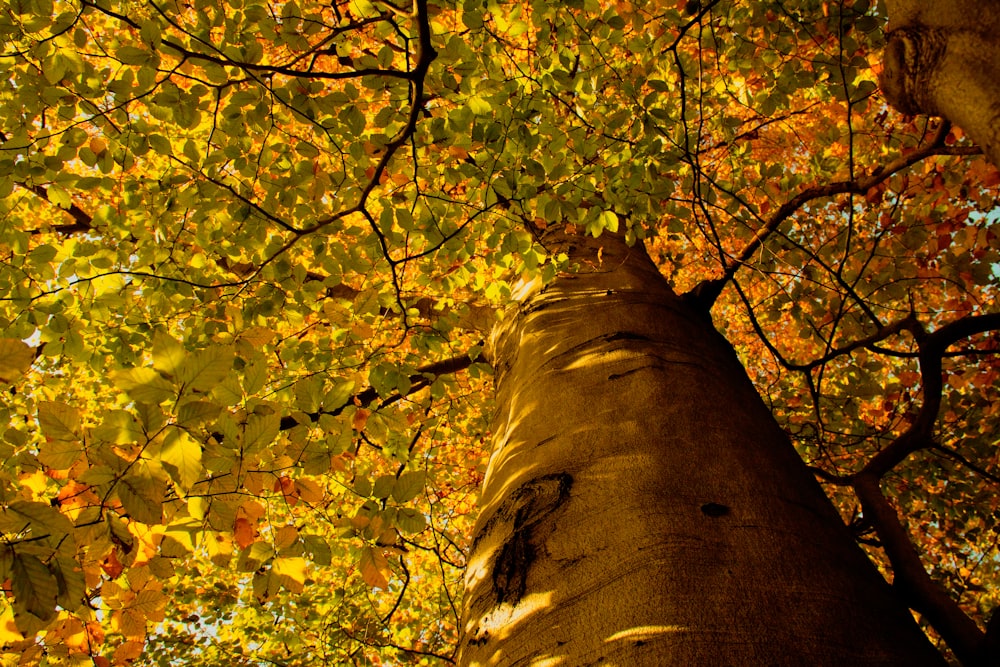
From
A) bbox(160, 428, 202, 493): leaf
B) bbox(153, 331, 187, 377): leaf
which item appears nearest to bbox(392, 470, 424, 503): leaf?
bbox(160, 428, 202, 493): leaf

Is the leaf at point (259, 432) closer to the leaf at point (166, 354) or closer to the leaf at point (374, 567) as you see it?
the leaf at point (166, 354)

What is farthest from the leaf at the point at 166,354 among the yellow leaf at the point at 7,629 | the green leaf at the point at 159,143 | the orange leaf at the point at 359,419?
the green leaf at the point at 159,143

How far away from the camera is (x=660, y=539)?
3.35ft

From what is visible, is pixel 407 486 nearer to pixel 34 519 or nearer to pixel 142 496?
pixel 142 496

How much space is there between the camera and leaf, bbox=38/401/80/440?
45.3 inches

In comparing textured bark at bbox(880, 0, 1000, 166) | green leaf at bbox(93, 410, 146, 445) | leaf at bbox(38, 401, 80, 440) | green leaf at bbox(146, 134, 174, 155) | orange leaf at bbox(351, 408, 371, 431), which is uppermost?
green leaf at bbox(146, 134, 174, 155)

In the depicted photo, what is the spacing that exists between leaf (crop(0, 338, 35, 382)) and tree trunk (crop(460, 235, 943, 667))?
1.00 meters

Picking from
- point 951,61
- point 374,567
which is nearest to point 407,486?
point 374,567

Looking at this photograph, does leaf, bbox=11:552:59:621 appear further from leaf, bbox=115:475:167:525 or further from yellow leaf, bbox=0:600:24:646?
yellow leaf, bbox=0:600:24:646

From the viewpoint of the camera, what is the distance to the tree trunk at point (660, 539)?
86 centimetres

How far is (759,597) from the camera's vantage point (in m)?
0.89

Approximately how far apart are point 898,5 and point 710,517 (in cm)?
121

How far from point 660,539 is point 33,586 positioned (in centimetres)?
108

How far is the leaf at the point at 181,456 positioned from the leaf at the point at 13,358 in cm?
30
